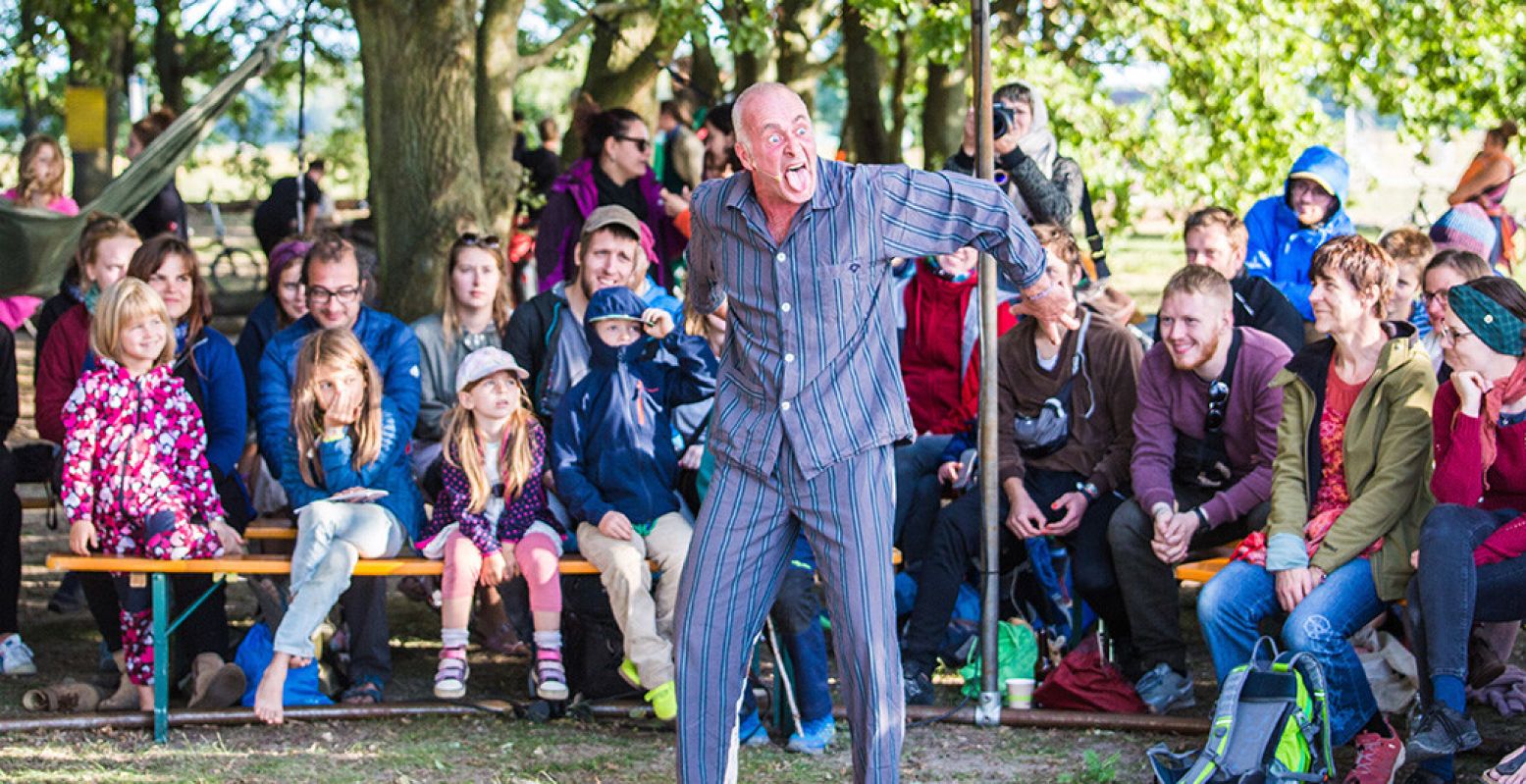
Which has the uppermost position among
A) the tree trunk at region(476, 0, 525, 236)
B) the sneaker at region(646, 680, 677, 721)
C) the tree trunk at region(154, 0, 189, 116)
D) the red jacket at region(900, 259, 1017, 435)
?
the tree trunk at region(154, 0, 189, 116)

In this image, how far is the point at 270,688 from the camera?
544cm

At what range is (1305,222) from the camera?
688cm

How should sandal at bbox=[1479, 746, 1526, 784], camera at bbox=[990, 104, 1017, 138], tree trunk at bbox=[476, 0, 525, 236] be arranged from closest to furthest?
sandal at bbox=[1479, 746, 1526, 784]
camera at bbox=[990, 104, 1017, 138]
tree trunk at bbox=[476, 0, 525, 236]

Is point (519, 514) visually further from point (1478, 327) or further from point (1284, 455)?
point (1478, 327)

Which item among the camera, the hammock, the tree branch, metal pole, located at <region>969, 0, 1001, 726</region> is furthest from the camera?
the tree branch

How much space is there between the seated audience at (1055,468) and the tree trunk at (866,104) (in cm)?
742

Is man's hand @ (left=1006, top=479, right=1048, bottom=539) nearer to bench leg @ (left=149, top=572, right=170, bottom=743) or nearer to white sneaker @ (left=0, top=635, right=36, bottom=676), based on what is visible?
bench leg @ (left=149, top=572, right=170, bottom=743)

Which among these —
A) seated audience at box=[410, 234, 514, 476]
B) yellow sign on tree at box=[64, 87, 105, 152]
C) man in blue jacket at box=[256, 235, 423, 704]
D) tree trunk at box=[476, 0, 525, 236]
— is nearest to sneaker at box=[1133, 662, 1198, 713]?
man in blue jacket at box=[256, 235, 423, 704]

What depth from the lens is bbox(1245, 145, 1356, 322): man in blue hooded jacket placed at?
22.5 feet

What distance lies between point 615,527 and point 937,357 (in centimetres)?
148

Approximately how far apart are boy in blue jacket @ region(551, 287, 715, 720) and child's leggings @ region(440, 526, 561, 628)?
0.35 ft

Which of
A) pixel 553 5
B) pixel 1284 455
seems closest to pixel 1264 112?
pixel 1284 455

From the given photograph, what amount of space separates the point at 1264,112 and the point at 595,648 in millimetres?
5154

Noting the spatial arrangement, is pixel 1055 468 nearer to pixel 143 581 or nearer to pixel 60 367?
pixel 143 581
